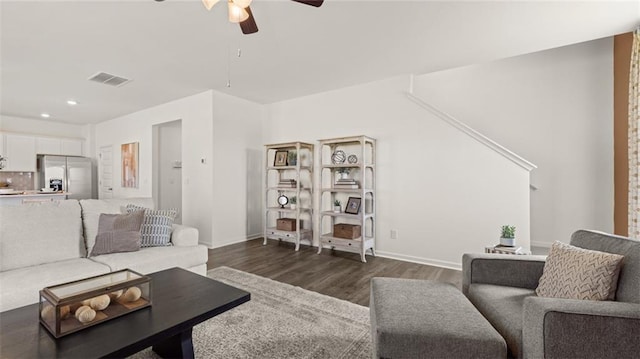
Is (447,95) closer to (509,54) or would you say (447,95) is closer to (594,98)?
(509,54)

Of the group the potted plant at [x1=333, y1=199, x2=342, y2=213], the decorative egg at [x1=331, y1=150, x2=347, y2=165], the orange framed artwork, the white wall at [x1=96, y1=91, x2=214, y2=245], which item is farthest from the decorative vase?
the orange framed artwork

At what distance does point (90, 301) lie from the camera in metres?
1.35

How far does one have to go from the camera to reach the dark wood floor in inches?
114

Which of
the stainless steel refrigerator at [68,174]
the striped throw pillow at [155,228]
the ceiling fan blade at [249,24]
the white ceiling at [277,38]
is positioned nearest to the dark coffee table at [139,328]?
the striped throw pillow at [155,228]

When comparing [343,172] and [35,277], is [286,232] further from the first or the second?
[35,277]

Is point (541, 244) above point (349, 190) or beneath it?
beneath

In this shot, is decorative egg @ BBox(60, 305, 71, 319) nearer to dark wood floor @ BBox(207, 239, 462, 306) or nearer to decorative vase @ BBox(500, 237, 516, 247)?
dark wood floor @ BBox(207, 239, 462, 306)

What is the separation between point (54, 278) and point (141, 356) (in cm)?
86

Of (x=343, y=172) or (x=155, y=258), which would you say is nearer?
(x=155, y=258)

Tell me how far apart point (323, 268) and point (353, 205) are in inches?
42.4

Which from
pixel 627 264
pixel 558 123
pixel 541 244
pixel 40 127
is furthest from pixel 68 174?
pixel 558 123

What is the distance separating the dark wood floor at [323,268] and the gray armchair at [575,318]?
3.94ft

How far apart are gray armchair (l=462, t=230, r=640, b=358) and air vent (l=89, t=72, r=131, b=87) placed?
494 centimetres

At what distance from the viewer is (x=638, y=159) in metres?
2.55
